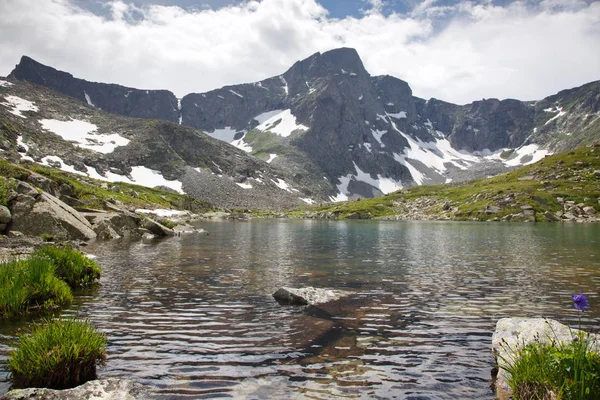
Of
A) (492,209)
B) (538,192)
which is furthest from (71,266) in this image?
(538,192)

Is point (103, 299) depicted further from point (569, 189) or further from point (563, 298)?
point (569, 189)

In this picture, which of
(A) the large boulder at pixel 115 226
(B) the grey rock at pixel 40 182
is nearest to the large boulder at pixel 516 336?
(A) the large boulder at pixel 115 226

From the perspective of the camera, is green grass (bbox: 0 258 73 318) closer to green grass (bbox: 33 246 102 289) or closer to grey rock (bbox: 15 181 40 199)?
green grass (bbox: 33 246 102 289)

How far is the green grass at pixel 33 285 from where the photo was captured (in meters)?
15.2

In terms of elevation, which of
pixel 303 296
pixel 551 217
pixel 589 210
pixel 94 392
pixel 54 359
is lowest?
pixel 303 296

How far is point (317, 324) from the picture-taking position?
1535cm

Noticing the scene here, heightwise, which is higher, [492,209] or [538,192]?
[538,192]

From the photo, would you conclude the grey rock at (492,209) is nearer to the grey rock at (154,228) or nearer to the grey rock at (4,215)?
the grey rock at (154,228)

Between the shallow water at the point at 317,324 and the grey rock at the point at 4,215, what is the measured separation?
45.4 ft

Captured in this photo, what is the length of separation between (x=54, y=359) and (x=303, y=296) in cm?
1174

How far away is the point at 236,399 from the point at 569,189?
181m

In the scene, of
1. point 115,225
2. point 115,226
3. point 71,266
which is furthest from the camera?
point 115,225

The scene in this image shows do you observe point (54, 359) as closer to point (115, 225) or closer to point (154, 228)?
point (115, 225)

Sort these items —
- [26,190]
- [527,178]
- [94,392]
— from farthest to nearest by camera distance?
1. [527,178]
2. [26,190]
3. [94,392]
